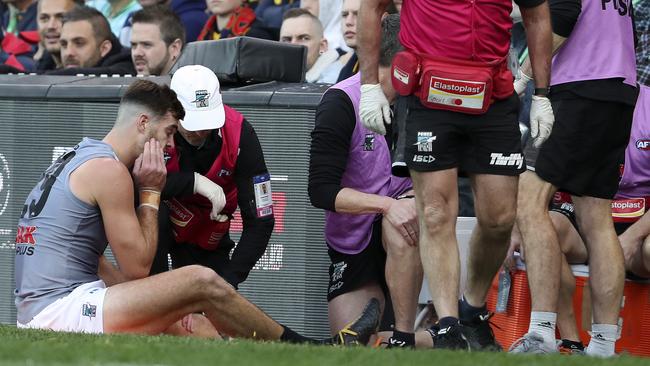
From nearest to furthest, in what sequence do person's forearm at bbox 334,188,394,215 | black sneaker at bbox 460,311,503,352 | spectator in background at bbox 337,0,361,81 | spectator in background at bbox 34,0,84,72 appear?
black sneaker at bbox 460,311,503,352, person's forearm at bbox 334,188,394,215, spectator in background at bbox 337,0,361,81, spectator in background at bbox 34,0,84,72

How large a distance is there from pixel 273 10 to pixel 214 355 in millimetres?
7591

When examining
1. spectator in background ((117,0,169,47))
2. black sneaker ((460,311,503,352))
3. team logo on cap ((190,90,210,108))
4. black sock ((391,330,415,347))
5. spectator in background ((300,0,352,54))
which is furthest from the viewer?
spectator in background ((117,0,169,47))

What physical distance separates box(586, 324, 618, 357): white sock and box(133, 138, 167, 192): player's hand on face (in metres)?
2.30

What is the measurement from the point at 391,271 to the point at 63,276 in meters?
1.71

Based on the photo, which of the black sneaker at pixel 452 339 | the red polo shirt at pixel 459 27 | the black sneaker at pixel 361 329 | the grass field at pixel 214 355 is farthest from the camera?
the black sneaker at pixel 361 329

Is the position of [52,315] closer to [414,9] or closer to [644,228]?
[414,9]

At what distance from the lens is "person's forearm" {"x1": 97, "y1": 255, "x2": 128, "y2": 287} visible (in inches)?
300

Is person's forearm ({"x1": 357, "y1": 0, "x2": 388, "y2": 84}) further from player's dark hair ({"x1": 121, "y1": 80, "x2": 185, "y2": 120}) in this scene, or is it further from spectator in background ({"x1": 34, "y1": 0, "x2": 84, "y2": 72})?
spectator in background ({"x1": 34, "y1": 0, "x2": 84, "y2": 72})

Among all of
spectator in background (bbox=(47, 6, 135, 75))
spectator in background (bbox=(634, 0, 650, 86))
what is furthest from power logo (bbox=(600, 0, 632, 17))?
spectator in background (bbox=(47, 6, 135, 75))

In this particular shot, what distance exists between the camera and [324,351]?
18.9 feet

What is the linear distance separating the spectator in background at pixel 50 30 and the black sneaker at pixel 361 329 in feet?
19.1

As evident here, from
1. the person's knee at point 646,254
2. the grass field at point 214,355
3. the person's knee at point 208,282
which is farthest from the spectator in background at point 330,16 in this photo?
the grass field at point 214,355

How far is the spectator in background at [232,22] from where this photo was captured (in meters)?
11.9

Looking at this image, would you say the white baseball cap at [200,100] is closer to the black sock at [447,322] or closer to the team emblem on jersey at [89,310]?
the team emblem on jersey at [89,310]
